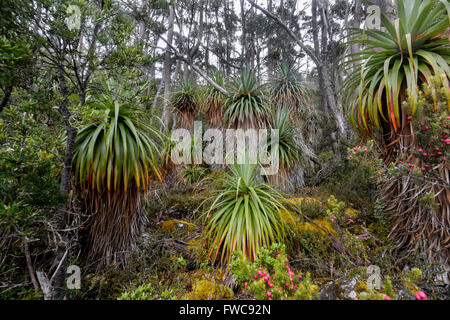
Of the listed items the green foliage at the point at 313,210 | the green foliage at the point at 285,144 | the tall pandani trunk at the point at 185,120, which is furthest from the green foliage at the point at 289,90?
the green foliage at the point at 313,210

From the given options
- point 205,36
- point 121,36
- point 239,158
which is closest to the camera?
point 121,36

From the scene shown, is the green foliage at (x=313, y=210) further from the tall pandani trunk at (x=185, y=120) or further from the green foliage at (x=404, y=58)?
the tall pandani trunk at (x=185, y=120)

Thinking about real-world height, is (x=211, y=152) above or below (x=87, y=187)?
above

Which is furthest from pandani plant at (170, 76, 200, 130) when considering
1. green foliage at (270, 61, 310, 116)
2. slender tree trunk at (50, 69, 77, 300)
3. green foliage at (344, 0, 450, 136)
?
green foliage at (344, 0, 450, 136)

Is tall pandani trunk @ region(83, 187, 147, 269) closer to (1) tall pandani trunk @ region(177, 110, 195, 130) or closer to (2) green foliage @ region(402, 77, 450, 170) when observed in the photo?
(2) green foliage @ region(402, 77, 450, 170)

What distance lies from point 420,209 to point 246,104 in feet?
10.8

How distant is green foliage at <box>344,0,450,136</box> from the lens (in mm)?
1775

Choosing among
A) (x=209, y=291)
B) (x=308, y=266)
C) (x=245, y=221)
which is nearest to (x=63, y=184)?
(x=209, y=291)

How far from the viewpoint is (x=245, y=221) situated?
2.15 meters

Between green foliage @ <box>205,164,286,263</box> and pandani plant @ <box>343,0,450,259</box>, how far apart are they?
1.25 metres
